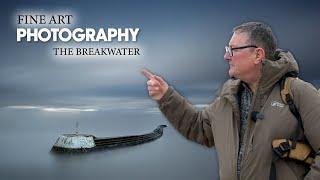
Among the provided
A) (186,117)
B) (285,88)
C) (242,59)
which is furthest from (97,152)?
(285,88)

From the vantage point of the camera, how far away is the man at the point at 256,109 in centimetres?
168

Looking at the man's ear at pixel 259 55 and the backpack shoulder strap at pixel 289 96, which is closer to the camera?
the backpack shoulder strap at pixel 289 96

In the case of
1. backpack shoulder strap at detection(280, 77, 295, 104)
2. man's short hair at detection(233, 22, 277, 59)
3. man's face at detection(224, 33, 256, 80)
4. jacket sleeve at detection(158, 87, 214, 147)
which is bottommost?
jacket sleeve at detection(158, 87, 214, 147)

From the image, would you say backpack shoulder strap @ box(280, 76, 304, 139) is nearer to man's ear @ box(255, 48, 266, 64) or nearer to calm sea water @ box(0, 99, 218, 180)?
man's ear @ box(255, 48, 266, 64)

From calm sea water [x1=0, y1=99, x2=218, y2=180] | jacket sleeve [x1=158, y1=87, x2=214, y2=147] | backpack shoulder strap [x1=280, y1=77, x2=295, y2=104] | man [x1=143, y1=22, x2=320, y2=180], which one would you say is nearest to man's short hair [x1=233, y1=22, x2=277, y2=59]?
man [x1=143, y1=22, x2=320, y2=180]

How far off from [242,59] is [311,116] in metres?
0.34

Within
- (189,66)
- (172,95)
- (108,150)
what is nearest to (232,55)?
(172,95)

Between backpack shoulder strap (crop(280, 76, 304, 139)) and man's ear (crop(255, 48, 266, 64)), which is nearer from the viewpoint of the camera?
backpack shoulder strap (crop(280, 76, 304, 139))

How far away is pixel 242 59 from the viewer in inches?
71.2

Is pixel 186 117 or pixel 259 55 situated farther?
pixel 186 117

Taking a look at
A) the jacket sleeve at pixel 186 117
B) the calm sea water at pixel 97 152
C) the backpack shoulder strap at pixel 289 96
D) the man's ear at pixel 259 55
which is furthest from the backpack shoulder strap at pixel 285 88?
the calm sea water at pixel 97 152

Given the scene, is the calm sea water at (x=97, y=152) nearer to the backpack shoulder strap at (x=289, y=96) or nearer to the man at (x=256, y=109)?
the man at (x=256, y=109)

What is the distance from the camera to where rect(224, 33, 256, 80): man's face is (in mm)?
1793

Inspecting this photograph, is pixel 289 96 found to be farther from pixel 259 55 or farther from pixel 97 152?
pixel 97 152
